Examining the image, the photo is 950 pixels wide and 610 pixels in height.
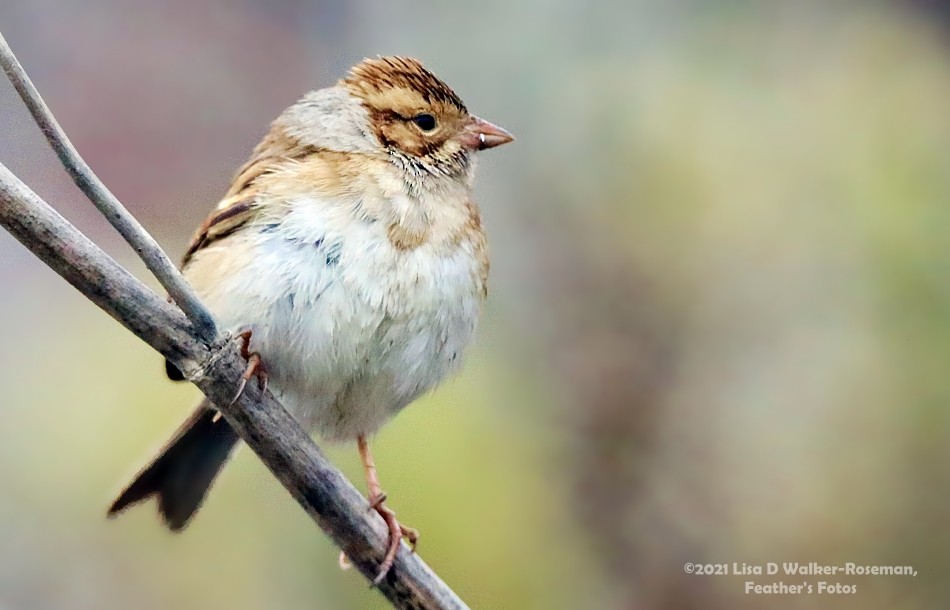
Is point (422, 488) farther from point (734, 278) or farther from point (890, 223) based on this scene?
point (890, 223)

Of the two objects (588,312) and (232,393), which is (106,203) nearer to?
(232,393)

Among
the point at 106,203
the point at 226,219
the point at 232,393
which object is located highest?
the point at 226,219

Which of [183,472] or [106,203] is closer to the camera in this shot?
[106,203]

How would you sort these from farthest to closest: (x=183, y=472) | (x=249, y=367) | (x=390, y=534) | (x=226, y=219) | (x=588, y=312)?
(x=588, y=312) → (x=183, y=472) → (x=226, y=219) → (x=390, y=534) → (x=249, y=367)

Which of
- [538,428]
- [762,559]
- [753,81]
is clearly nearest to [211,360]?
[538,428]

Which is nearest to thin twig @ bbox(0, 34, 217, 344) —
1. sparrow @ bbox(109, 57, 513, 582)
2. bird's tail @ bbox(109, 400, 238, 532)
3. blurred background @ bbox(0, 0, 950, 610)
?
sparrow @ bbox(109, 57, 513, 582)

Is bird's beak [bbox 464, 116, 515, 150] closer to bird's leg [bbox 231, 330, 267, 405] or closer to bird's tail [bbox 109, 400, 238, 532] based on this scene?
bird's leg [bbox 231, 330, 267, 405]

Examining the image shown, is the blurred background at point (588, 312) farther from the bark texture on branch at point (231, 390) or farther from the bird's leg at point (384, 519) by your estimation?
the bark texture on branch at point (231, 390)

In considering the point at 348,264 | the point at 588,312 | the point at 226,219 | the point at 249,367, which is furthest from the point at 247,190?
the point at 588,312
